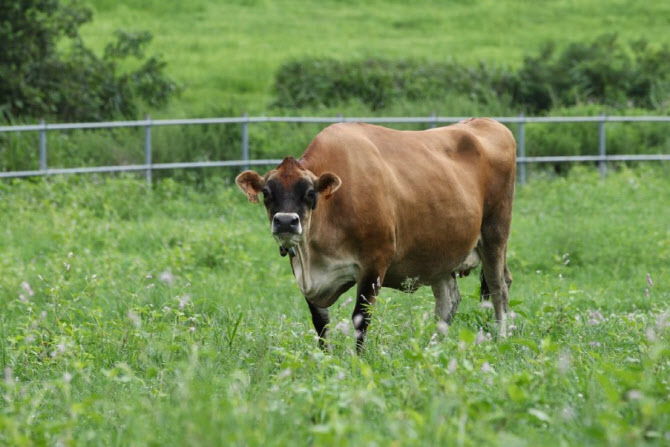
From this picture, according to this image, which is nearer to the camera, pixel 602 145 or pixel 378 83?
pixel 602 145

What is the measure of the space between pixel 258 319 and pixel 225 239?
4130mm

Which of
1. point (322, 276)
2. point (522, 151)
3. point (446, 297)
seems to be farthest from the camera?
point (522, 151)

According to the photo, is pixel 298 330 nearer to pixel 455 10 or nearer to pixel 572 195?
pixel 572 195

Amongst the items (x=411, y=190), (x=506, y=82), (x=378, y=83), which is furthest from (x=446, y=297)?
(x=506, y=82)

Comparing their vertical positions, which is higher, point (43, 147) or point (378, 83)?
point (378, 83)

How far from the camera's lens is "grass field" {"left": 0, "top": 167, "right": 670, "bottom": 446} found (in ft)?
12.0

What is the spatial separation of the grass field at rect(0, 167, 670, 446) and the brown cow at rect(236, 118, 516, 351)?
214mm

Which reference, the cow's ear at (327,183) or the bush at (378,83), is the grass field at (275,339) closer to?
the cow's ear at (327,183)

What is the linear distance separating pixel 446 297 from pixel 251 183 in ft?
6.30

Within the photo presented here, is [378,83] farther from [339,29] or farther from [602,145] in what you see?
[339,29]

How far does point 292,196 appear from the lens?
227 inches

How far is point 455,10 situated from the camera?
3484cm

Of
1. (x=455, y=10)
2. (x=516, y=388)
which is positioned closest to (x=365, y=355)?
(x=516, y=388)

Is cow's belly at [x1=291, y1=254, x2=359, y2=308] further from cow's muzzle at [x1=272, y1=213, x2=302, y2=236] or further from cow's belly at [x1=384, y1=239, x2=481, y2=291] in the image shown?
cow's muzzle at [x1=272, y1=213, x2=302, y2=236]
